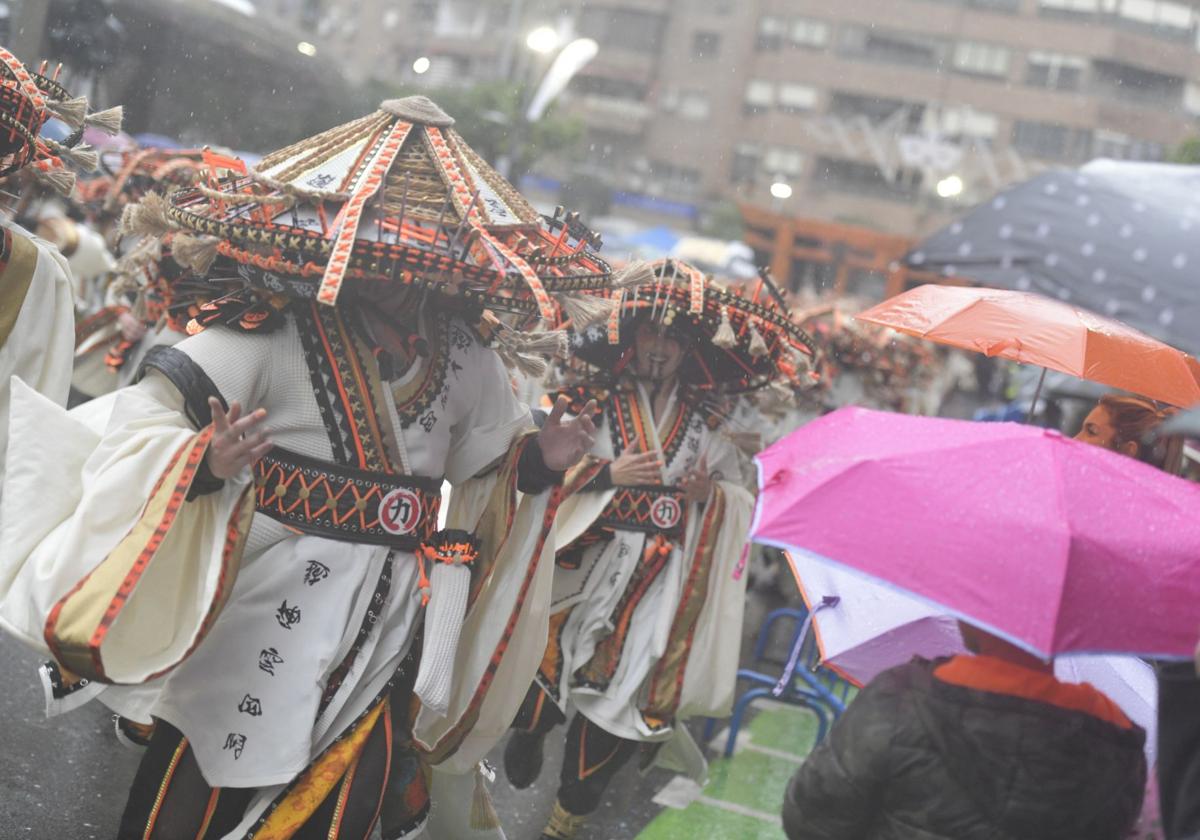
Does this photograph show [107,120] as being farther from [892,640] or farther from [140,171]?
[140,171]

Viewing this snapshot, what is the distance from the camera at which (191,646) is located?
3.22 m

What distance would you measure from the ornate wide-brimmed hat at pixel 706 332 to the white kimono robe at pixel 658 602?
19cm

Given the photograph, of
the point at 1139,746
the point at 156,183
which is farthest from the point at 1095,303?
the point at 156,183

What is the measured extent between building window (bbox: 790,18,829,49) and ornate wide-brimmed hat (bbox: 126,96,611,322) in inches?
2091

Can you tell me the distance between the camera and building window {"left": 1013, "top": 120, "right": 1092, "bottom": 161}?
169 ft

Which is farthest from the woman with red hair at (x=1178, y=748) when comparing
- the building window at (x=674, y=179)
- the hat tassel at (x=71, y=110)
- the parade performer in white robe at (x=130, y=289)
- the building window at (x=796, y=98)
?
the building window at (x=674, y=179)

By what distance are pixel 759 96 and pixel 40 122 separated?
5329cm

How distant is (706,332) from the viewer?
18.3 feet

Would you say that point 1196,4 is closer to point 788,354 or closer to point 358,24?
point 358,24

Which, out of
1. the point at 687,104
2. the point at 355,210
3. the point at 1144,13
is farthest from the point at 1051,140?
the point at 355,210

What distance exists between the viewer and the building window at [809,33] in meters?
54.5

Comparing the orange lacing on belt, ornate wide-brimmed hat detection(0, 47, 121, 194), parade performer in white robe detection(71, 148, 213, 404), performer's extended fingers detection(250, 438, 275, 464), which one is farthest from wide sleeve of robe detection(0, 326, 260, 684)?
parade performer in white robe detection(71, 148, 213, 404)

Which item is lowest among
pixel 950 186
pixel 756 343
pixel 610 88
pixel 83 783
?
pixel 83 783

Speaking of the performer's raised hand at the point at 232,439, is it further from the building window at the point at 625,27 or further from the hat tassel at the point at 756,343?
the building window at the point at 625,27
